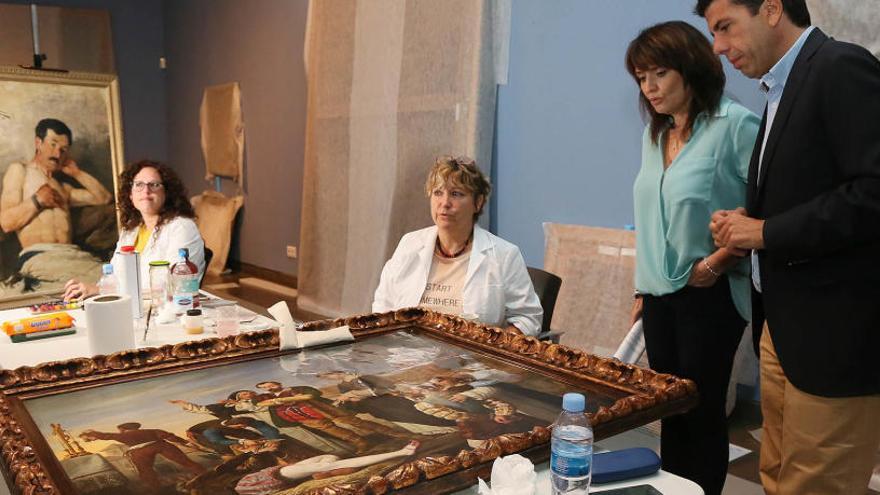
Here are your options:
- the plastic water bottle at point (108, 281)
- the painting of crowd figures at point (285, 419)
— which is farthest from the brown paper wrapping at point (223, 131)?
the painting of crowd figures at point (285, 419)

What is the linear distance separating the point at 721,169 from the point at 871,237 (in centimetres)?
50

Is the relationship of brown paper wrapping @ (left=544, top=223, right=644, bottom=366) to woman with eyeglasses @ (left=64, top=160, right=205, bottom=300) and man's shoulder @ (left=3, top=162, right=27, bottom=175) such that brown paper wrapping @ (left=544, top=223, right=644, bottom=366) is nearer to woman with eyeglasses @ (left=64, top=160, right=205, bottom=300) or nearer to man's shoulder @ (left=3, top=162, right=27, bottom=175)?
woman with eyeglasses @ (left=64, top=160, right=205, bottom=300)

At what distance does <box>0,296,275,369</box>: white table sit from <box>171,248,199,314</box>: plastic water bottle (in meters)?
0.09

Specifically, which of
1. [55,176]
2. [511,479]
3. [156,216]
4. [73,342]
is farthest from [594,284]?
[55,176]

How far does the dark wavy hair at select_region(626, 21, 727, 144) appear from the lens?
1.81 meters

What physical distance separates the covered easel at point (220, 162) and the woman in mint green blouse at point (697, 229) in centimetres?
513

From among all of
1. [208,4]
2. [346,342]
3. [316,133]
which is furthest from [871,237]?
[208,4]

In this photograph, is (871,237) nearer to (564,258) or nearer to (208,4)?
(564,258)

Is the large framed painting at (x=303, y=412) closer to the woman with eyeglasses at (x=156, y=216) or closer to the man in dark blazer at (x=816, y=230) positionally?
the man in dark blazer at (x=816, y=230)

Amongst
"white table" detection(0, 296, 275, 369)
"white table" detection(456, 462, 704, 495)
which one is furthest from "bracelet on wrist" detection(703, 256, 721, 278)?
"white table" detection(0, 296, 275, 369)

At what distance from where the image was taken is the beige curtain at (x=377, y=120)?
3623 millimetres

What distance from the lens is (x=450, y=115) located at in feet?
12.3

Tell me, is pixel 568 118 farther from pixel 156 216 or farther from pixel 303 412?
pixel 303 412

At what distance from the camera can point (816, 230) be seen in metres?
1.33
